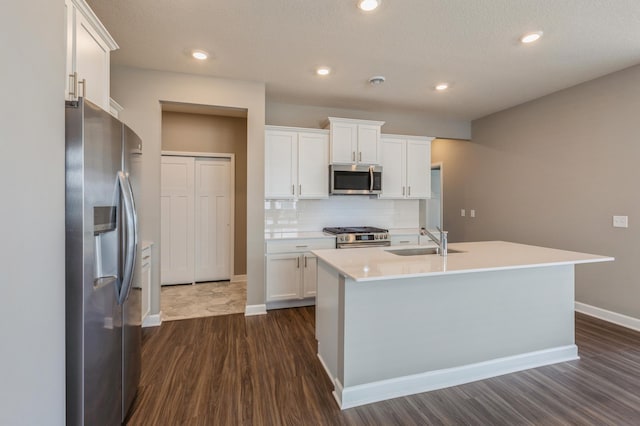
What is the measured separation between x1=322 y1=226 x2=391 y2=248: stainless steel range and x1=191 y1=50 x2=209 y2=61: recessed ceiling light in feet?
8.06

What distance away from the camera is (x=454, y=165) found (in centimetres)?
544

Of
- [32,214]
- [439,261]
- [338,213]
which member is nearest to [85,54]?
[32,214]

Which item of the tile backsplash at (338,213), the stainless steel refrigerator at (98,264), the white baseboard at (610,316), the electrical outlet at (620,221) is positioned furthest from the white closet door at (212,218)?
the electrical outlet at (620,221)

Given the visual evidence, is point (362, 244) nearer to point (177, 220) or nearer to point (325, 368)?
point (325, 368)

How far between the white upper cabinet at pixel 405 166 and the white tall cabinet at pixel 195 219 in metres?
2.56

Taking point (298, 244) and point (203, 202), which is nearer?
point (298, 244)

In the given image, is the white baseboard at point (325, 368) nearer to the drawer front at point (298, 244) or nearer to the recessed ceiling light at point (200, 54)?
the drawer front at point (298, 244)

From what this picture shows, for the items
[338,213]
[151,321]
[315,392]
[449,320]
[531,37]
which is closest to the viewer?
[315,392]

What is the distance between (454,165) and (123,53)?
525 centimetres

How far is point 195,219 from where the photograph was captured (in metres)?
4.67

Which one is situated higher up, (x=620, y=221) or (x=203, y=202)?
(x=203, y=202)

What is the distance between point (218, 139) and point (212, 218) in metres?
1.30

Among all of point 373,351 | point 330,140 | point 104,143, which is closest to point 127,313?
point 104,143

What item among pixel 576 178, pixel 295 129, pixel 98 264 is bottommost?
pixel 98 264
